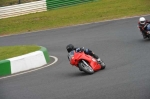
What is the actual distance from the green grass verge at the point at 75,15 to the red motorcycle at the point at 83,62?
1561 cm

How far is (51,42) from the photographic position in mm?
20828

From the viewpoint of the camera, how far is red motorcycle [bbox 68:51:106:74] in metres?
11.3

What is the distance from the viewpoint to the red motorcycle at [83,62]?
1128cm

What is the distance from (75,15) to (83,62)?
18812mm

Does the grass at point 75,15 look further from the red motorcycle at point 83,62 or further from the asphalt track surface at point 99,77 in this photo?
the red motorcycle at point 83,62

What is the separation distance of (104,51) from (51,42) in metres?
5.56

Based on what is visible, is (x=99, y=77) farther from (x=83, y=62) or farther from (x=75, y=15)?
(x=75, y=15)

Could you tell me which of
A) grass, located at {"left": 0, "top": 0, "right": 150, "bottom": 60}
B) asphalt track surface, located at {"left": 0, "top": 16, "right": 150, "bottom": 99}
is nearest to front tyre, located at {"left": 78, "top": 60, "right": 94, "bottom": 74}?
asphalt track surface, located at {"left": 0, "top": 16, "right": 150, "bottom": 99}

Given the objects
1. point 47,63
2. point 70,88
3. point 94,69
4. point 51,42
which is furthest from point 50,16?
point 70,88

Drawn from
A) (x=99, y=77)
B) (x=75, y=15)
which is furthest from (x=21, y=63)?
(x=75, y=15)

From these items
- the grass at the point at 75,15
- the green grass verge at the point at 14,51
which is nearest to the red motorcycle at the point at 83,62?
the green grass verge at the point at 14,51

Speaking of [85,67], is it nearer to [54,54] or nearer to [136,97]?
[136,97]

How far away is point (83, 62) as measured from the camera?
11383mm

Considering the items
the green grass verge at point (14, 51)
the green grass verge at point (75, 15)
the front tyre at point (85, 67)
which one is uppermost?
the front tyre at point (85, 67)
